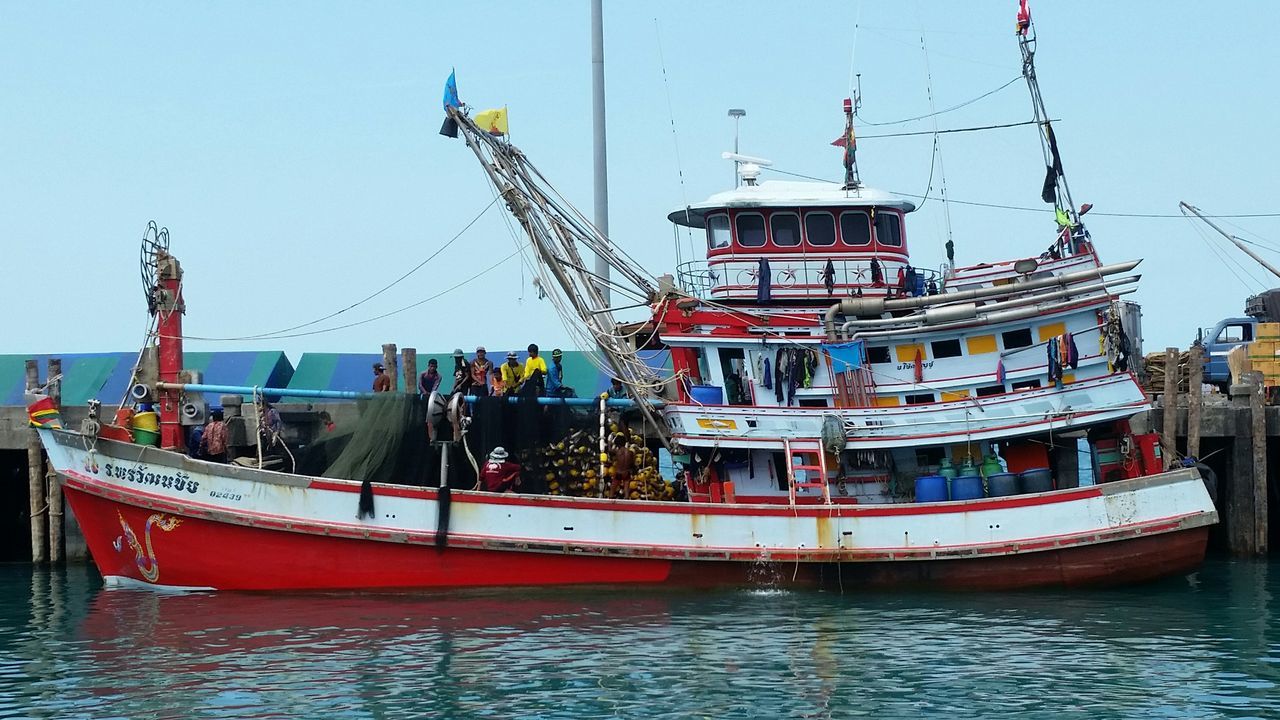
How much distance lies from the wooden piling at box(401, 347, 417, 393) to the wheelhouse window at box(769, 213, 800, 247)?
6.99 metres

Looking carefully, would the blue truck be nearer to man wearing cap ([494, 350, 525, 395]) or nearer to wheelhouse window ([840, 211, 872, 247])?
wheelhouse window ([840, 211, 872, 247])

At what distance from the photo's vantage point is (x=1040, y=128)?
22297 millimetres

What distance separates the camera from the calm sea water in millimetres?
14398

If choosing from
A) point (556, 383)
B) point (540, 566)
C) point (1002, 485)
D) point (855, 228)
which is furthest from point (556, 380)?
point (1002, 485)

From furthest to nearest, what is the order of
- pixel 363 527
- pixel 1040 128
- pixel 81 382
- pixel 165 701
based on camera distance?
pixel 81 382, pixel 1040 128, pixel 363 527, pixel 165 701

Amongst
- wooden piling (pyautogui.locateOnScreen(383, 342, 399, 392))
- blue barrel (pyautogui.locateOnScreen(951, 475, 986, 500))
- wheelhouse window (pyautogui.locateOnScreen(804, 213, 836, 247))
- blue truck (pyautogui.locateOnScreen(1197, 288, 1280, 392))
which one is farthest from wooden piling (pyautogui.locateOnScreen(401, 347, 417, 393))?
blue truck (pyautogui.locateOnScreen(1197, 288, 1280, 392))

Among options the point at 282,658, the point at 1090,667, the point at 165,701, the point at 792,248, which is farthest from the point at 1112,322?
the point at 165,701

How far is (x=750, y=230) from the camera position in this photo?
22.5m

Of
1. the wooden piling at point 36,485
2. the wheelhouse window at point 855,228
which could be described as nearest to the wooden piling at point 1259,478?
the wheelhouse window at point 855,228

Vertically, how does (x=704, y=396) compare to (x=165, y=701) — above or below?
above

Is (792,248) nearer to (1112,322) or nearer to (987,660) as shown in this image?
(1112,322)

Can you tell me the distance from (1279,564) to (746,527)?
30.5 feet

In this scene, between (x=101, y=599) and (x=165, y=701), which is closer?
(x=165, y=701)

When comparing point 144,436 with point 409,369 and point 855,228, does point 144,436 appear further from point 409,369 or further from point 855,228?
point 855,228
